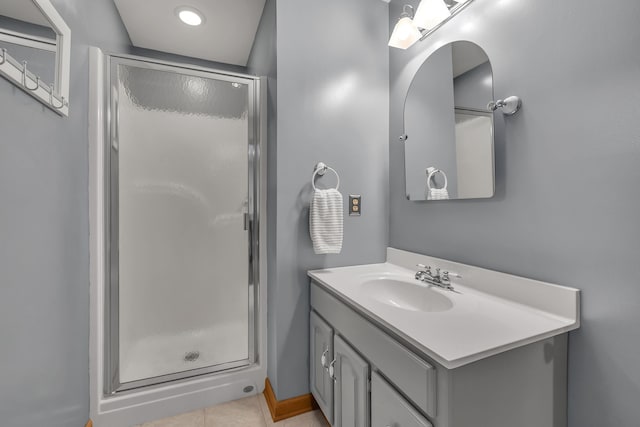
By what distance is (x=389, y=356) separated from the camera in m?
0.81

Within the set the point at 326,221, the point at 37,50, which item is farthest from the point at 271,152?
the point at 37,50

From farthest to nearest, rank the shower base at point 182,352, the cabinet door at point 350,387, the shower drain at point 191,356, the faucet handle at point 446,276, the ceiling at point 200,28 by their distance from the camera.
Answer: the ceiling at point 200,28, the shower drain at point 191,356, the shower base at point 182,352, the faucet handle at point 446,276, the cabinet door at point 350,387

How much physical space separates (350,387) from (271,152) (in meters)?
1.19

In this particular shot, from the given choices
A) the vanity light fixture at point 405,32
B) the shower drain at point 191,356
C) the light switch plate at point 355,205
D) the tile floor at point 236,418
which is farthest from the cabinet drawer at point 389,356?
the vanity light fixture at point 405,32

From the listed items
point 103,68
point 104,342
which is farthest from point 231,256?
point 103,68

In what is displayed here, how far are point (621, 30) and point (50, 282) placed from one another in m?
1.89

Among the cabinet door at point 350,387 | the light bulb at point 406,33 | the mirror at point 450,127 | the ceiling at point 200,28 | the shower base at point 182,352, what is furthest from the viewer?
the ceiling at point 200,28

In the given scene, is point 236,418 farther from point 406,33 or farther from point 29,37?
point 406,33

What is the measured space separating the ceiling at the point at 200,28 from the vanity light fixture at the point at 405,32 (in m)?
0.90

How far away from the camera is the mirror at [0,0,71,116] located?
646 millimetres

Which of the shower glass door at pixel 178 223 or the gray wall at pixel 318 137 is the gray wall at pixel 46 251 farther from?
the gray wall at pixel 318 137

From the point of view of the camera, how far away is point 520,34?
93cm

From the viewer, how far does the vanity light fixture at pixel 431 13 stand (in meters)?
1.18

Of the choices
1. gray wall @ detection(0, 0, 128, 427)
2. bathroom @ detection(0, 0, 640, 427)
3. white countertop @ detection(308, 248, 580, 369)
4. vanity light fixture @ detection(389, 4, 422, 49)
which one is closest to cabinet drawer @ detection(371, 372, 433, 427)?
white countertop @ detection(308, 248, 580, 369)
